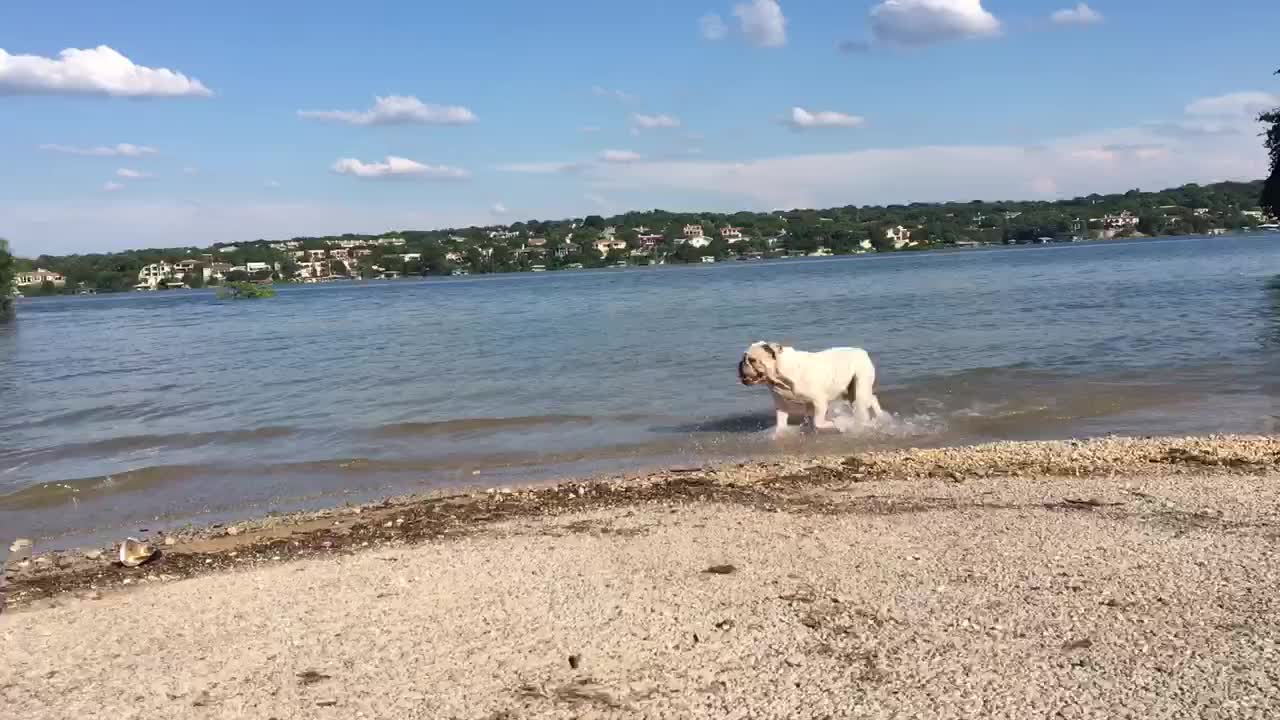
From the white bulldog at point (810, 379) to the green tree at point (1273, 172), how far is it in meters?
46.5

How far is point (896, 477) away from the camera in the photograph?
9953 mm

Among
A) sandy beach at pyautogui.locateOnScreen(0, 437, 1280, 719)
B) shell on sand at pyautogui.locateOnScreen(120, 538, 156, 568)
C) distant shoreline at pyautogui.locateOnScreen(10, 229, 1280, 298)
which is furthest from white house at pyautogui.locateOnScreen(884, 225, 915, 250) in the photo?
shell on sand at pyautogui.locateOnScreen(120, 538, 156, 568)

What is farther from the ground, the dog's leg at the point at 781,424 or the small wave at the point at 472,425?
the dog's leg at the point at 781,424

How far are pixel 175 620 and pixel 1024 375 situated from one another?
15.3m

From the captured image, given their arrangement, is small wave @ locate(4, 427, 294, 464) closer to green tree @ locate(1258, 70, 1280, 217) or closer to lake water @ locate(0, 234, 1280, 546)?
lake water @ locate(0, 234, 1280, 546)

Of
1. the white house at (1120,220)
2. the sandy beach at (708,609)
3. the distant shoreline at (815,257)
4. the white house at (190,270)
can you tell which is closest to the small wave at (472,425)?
the sandy beach at (708,609)

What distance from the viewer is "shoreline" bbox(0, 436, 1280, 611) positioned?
8.18m

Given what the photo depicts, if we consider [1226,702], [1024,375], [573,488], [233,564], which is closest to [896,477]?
[573,488]

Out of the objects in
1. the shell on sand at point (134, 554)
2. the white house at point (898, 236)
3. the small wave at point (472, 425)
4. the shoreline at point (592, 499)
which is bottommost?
the small wave at point (472, 425)

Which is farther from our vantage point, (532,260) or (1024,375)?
(532,260)

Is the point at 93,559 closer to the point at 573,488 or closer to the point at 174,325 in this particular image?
the point at 573,488

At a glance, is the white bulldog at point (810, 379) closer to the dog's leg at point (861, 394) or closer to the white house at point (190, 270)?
the dog's leg at point (861, 394)

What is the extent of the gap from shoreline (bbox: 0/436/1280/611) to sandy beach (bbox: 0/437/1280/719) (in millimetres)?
54

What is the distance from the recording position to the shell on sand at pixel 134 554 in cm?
819
